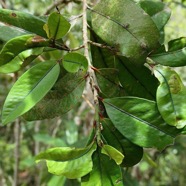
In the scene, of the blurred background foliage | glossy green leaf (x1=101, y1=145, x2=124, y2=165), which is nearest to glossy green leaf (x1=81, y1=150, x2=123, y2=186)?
glossy green leaf (x1=101, y1=145, x2=124, y2=165)

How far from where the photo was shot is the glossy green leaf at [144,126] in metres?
0.56

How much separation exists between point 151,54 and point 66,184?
2.62 feet

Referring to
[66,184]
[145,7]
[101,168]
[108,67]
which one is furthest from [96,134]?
[66,184]

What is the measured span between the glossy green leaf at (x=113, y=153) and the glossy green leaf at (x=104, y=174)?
0.05 ft

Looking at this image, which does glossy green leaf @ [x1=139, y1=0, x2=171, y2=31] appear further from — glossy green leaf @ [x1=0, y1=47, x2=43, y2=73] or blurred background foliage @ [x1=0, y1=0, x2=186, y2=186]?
blurred background foliage @ [x1=0, y1=0, x2=186, y2=186]

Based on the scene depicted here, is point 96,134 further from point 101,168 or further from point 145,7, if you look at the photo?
point 145,7

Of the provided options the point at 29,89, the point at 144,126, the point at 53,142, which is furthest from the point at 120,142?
the point at 53,142

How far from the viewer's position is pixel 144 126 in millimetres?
566

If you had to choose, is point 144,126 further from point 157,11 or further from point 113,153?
point 157,11

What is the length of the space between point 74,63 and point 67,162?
0.16 m

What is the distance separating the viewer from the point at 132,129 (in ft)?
1.87

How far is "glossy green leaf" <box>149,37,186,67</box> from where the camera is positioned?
626 mm

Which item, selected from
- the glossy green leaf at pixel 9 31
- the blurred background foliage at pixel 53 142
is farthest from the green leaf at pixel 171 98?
the blurred background foliage at pixel 53 142

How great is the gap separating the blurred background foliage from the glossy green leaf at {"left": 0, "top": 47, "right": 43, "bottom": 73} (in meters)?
Result: 0.68
